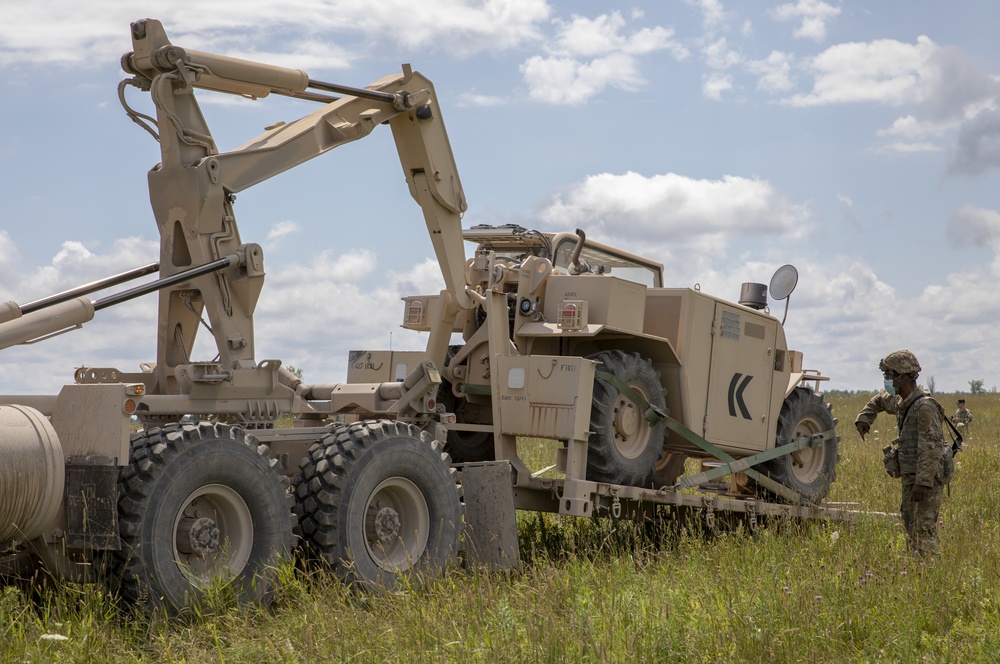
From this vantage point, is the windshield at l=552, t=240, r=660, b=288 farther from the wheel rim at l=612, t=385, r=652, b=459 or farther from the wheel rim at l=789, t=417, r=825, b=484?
the wheel rim at l=789, t=417, r=825, b=484

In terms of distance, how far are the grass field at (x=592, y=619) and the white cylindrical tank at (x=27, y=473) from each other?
0.47m

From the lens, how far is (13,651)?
5.90 meters

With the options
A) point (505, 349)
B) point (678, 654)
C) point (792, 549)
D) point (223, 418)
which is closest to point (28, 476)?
point (223, 418)

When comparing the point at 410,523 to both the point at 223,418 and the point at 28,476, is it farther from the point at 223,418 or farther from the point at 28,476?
the point at 28,476

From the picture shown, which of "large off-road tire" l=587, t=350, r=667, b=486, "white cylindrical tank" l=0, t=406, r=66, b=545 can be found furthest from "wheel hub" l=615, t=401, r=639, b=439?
"white cylindrical tank" l=0, t=406, r=66, b=545

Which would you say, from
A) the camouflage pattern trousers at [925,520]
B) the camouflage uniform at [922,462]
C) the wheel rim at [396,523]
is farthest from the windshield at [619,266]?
the wheel rim at [396,523]

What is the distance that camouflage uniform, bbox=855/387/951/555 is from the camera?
9.05 metres

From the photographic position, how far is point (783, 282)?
37.9 ft

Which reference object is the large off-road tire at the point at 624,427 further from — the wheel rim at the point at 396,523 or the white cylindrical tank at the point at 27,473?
the white cylindrical tank at the point at 27,473

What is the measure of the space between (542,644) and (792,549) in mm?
4010

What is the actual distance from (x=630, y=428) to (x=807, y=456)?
11.5 ft

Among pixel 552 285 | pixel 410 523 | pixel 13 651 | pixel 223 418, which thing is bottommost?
pixel 13 651

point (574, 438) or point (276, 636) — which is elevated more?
point (574, 438)

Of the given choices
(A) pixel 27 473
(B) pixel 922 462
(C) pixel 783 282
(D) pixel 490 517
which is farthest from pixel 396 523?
(C) pixel 783 282
